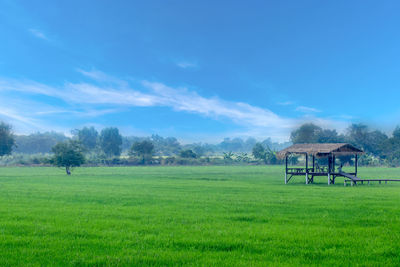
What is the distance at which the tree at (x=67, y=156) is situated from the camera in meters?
51.2

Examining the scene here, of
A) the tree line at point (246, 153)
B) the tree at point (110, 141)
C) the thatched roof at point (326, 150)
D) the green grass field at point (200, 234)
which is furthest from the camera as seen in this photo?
the tree at point (110, 141)

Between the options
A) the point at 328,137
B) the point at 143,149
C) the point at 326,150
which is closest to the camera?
the point at 326,150

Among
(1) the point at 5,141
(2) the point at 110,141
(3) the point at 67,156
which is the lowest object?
(3) the point at 67,156

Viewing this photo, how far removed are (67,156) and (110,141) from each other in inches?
3040

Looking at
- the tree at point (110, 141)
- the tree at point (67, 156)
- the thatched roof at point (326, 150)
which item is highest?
the tree at point (110, 141)

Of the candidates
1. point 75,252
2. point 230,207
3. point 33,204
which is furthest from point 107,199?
point 75,252

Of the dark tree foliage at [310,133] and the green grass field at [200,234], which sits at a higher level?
the dark tree foliage at [310,133]

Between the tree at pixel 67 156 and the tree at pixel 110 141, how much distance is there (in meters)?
74.6

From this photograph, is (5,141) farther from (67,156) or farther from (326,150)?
(326,150)

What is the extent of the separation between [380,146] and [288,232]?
91.2m

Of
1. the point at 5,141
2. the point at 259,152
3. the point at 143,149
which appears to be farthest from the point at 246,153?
the point at 5,141

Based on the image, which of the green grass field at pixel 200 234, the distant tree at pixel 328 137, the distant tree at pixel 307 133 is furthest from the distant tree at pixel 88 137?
the green grass field at pixel 200 234

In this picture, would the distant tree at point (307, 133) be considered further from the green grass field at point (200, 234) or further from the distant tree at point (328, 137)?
the green grass field at point (200, 234)

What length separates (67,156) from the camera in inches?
2021
